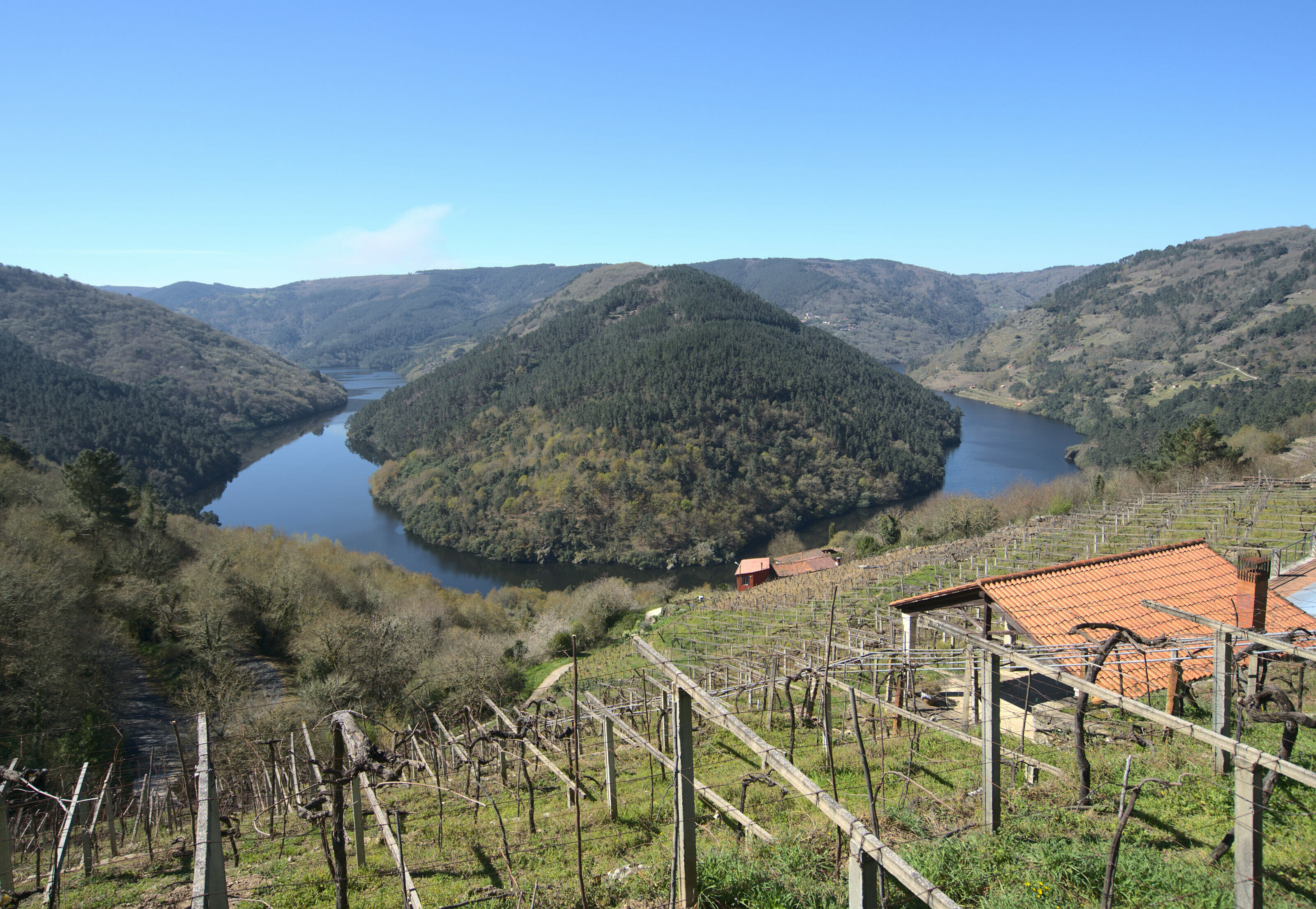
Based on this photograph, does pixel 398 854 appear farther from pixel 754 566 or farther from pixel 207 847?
pixel 754 566

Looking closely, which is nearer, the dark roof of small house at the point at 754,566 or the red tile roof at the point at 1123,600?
the red tile roof at the point at 1123,600

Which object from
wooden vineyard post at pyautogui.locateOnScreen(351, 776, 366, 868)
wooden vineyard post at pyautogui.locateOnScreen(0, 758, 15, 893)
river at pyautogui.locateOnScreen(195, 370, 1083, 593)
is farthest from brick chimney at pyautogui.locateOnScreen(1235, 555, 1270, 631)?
river at pyautogui.locateOnScreen(195, 370, 1083, 593)

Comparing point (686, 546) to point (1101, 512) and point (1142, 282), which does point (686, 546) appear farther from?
point (1142, 282)

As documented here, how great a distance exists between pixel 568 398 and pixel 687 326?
105 feet

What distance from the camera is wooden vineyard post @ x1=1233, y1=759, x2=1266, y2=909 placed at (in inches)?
157

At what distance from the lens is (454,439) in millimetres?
95812

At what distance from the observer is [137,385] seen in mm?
118250

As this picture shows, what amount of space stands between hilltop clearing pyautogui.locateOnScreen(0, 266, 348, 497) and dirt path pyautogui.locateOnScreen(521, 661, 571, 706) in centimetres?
6847

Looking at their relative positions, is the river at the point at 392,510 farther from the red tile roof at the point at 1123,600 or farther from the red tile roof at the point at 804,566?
the red tile roof at the point at 1123,600

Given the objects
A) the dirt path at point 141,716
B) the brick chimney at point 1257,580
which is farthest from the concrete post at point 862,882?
the dirt path at point 141,716

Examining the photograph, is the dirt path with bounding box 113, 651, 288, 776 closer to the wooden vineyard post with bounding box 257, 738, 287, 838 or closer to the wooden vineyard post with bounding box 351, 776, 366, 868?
the wooden vineyard post with bounding box 257, 738, 287, 838

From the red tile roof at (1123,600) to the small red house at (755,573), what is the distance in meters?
39.0

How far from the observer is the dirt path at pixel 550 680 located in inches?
1011

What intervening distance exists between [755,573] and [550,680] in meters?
27.1
